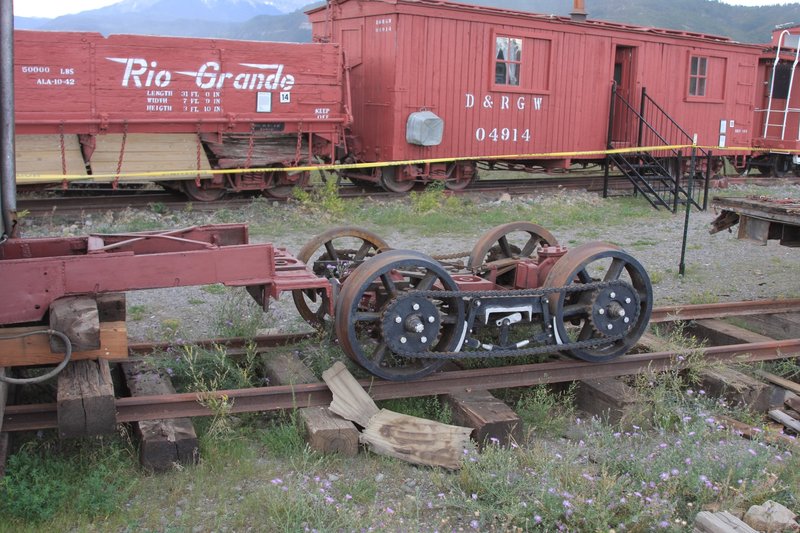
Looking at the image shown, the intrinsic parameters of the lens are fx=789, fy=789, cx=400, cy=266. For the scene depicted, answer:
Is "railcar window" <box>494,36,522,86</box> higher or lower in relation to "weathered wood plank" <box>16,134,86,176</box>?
higher

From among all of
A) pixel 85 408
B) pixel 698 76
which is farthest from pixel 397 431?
pixel 698 76

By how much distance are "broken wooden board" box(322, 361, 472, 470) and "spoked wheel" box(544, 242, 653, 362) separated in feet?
4.01

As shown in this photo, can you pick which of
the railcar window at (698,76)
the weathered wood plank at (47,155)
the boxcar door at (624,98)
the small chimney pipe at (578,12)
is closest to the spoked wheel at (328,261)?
the weathered wood plank at (47,155)

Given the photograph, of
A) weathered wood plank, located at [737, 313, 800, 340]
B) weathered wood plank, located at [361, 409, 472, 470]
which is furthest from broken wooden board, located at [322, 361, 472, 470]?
weathered wood plank, located at [737, 313, 800, 340]

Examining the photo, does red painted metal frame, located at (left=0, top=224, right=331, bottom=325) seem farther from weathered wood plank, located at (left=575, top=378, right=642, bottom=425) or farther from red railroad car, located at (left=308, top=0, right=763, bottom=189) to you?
red railroad car, located at (left=308, top=0, right=763, bottom=189)

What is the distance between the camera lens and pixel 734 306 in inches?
283

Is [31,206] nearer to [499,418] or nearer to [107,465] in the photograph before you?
[107,465]

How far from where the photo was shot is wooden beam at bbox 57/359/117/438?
12.9 feet

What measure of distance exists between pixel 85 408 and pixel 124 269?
2.60ft

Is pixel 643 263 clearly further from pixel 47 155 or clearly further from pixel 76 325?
pixel 47 155

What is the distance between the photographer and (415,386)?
16.4 feet

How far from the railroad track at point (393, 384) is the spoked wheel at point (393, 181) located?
9.86m

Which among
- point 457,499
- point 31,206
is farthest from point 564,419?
point 31,206

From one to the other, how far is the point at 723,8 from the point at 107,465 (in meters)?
81.0
